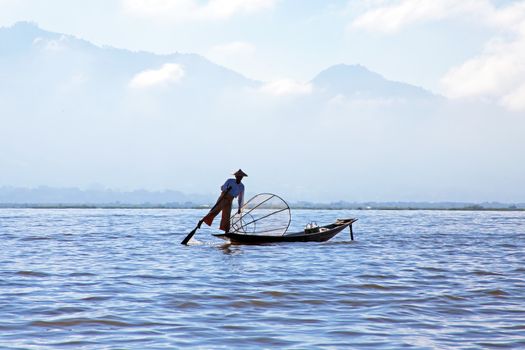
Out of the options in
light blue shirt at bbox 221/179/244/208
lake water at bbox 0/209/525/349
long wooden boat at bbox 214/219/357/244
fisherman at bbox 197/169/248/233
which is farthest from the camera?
long wooden boat at bbox 214/219/357/244

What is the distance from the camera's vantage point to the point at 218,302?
12820 millimetres

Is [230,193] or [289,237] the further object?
[289,237]

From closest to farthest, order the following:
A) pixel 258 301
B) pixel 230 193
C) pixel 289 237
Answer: pixel 258 301, pixel 230 193, pixel 289 237

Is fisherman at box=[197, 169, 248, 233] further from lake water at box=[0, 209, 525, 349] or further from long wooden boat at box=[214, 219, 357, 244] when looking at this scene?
lake water at box=[0, 209, 525, 349]

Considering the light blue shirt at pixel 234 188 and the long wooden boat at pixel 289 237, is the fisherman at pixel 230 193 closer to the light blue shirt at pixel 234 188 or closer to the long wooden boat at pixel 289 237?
the light blue shirt at pixel 234 188

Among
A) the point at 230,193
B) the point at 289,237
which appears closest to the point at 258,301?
the point at 230,193

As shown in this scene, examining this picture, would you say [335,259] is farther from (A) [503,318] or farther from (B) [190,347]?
(B) [190,347]

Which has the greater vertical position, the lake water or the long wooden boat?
the long wooden boat

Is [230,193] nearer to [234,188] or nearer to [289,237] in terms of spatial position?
[234,188]

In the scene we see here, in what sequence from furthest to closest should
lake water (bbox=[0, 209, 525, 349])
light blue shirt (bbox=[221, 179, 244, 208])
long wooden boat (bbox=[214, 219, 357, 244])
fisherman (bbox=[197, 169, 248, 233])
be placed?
long wooden boat (bbox=[214, 219, 357, 244]), light blue shirt (bbox=[221, 179, 244, 208]), fisherman (bbox=[197, 169, 248, 233]), lake water (bbox=[0, 209, 525, 349])

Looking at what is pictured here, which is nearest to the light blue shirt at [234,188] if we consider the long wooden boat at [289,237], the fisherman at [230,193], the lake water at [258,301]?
the fisherman at [230,193]

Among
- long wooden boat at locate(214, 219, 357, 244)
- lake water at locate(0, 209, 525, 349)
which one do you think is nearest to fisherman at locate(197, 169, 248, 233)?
long wooden boat at locate(214, 219, 357, 244)

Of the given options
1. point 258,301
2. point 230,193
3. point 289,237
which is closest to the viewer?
point 258,301

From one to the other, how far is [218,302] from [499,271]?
964cm
